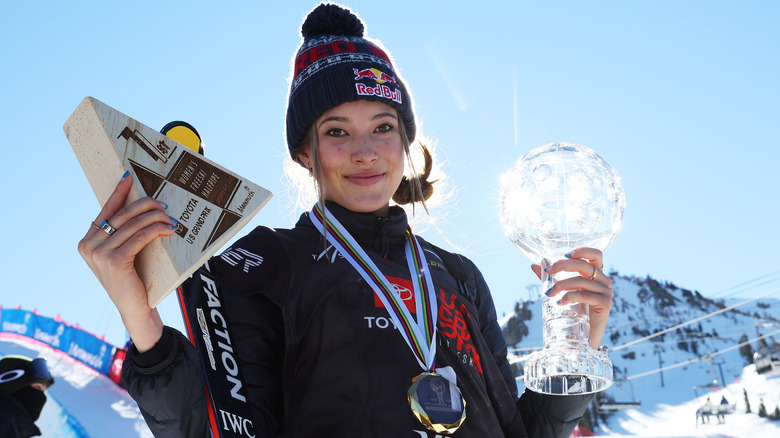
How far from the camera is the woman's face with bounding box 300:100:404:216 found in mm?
2051

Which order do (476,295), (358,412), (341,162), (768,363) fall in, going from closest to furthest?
(358,412)
(341,162)
(476,295)
(768,363)

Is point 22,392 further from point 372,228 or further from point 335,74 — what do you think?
point 335,74

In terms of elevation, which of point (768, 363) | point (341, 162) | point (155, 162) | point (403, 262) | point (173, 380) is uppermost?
point (768, 363)

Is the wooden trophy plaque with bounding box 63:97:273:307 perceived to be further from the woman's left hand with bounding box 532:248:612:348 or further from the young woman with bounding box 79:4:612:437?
the woman's left hand with bounding box 532:248:612:348

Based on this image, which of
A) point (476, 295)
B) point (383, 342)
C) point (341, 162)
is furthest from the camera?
point (476, 295)

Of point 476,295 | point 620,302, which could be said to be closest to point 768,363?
point 476,295

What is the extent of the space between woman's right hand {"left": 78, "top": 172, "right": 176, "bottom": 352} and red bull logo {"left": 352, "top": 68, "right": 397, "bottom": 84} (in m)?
0.88

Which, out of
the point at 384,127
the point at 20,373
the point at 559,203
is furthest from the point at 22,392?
the point at 559,203

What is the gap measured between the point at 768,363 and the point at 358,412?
6445 centimetres

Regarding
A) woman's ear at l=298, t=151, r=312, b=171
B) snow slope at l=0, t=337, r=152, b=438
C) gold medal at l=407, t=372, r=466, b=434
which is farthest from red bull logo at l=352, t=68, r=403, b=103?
snow slope at l=0, t=337, r=152, b=438

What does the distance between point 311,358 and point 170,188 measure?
1.86ft

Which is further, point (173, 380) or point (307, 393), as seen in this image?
point (307, 393)

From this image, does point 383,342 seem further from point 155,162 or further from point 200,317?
point 155,162

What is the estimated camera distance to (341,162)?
205 cm
